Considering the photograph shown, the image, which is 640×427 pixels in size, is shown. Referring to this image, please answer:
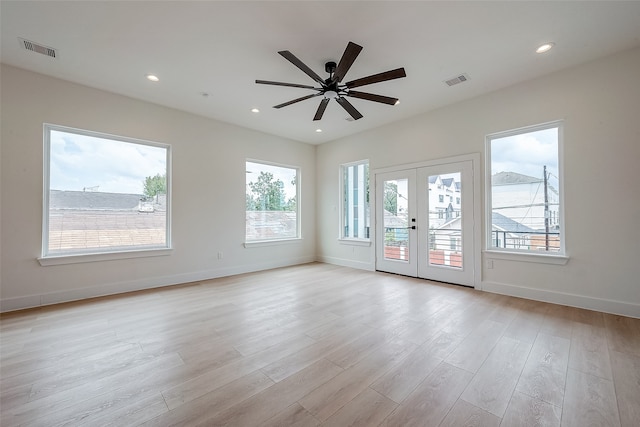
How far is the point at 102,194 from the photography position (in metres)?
4.12

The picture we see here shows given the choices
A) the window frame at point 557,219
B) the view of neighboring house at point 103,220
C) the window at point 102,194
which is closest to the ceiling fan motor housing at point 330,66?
the window frame at point 557,219

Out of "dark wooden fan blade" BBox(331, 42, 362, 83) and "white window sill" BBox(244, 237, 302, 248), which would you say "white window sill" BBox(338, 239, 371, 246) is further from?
"dark wooden fan blade" BBox(331, 42, 362, 83)

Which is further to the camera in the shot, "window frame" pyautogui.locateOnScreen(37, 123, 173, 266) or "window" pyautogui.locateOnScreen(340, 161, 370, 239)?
"window" pyautogui.locateOnScreen(340, 161, 370, 239)

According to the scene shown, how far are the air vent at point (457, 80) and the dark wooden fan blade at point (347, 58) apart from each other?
1.88 metres

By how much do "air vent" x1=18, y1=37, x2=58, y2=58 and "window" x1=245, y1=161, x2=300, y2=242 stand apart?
3181 millimetres

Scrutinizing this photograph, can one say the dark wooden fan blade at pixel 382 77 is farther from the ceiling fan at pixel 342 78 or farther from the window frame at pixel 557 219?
the window frame at pixel 557 219

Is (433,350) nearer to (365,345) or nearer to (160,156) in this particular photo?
(365,345)

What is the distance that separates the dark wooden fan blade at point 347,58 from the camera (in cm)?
229

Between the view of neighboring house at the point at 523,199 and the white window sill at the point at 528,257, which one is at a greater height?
the view of neighboring house at the point at 523,199

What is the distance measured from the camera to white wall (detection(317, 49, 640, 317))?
3119 millimetres

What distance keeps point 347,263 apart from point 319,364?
416cm

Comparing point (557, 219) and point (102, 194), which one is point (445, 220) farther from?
point (102, 194)

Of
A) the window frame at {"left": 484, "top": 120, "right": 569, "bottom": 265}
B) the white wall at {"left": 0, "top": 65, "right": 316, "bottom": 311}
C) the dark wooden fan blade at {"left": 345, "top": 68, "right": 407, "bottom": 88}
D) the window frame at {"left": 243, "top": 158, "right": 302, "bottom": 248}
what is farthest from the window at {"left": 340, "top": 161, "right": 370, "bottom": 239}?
the dark wooden fan blade at {"left": 345, "top": 68, "right": 407, "bottom": 88}

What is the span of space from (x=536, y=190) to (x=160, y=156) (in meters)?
6.02
